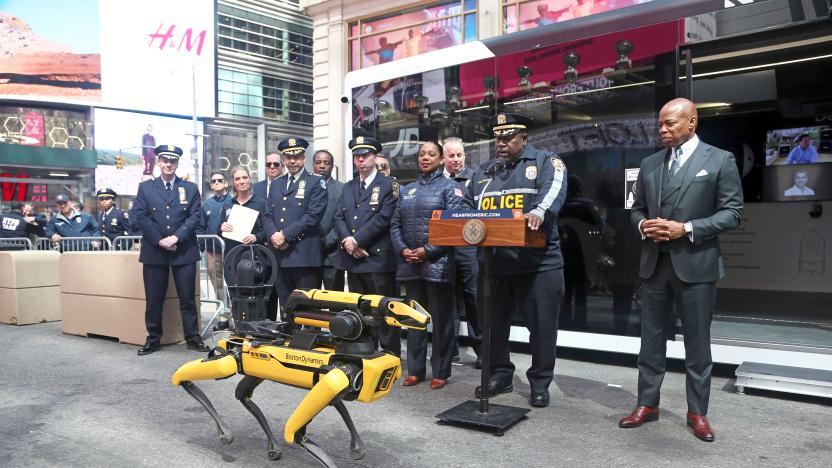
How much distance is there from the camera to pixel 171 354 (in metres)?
6.71

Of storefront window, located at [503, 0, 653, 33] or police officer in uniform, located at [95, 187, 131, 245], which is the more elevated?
storefront window, located at [503, 0, 653, 33]

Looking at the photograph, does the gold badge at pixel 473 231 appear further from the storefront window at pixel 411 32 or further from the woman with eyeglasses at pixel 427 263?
the storefront window at pixel 411 32

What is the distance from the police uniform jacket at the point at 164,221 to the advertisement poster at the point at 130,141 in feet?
91.3

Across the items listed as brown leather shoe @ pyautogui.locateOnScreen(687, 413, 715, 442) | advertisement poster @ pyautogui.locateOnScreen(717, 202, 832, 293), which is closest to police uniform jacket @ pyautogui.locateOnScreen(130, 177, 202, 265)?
A: brown leather shoe @ pyautogui.locateOnScreen(687, 413, 715, 442)

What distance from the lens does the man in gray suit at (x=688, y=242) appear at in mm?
3990

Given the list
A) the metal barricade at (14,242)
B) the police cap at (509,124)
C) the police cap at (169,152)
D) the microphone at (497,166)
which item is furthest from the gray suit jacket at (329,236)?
the metal barricade at (14,242)

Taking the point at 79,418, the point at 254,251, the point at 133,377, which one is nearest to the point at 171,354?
the point at 133,377

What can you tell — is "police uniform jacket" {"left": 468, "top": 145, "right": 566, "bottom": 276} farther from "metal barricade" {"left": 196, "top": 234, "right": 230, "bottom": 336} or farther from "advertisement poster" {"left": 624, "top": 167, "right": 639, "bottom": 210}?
"metal barricade" {"left": 196, "top": 234, "right": 230, "bottom": 336}

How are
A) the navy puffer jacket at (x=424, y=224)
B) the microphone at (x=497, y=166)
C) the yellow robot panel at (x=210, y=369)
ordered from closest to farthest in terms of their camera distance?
1. the yellow robot panel at (x=210, y=369)
2. the microphone at (x=497, y=166)
3. the navy puffer jacket at (x=424, y=224)

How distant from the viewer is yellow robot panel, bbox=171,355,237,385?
3.52m

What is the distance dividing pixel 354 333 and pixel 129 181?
3694 centimetres

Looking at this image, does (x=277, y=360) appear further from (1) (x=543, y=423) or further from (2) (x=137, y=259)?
(2) (x=137, y=259)

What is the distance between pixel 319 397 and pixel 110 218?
397 inches

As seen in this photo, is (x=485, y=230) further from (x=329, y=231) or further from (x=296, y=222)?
(x=329, y=231)
